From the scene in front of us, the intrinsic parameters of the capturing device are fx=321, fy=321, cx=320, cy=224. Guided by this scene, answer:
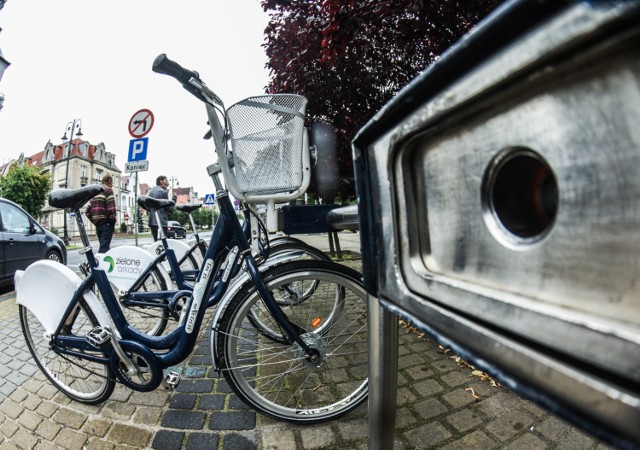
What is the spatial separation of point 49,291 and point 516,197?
104 inches

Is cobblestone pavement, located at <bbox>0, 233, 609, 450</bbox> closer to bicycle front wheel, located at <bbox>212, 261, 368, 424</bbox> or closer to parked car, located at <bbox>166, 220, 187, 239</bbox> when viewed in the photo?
bicycle front wheel, located at <bbox>212, 261, 368, 424</bbox>

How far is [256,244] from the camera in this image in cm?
217

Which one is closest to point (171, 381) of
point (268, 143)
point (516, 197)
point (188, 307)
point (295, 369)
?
point (188, 307)

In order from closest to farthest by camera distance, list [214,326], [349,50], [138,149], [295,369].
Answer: [214,326] → [295,369] → [349,50] → [138,149]

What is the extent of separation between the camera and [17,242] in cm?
551

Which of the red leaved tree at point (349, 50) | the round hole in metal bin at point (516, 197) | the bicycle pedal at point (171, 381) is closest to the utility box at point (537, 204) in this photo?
the round hole in metal bin at point (516, 197)

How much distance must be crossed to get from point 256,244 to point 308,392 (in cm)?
101

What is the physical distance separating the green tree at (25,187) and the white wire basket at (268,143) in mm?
39066

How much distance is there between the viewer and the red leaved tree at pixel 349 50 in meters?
2.69

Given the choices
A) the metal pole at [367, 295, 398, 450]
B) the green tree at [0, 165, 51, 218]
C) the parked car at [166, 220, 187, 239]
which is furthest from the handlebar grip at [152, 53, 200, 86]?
the green tree at [0, 165, 51, 218]

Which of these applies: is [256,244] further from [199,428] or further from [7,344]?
[7,344]

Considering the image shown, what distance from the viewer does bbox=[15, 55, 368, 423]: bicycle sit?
1725mm

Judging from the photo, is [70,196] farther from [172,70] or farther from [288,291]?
[288,291]

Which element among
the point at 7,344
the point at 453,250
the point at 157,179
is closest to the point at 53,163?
the point at 157,179
